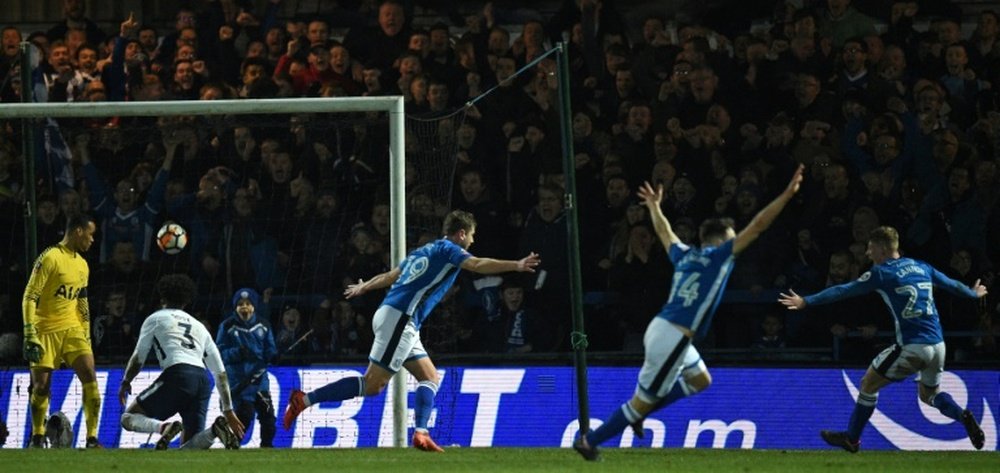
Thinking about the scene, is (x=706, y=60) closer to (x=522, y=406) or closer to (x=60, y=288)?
(x=522, y=406)

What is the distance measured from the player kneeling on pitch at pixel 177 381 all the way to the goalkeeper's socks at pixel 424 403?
1.54 meters

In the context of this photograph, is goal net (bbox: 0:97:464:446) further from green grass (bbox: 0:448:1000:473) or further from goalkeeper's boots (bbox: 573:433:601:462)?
goalkeeper's boots (bbox: 573:433:601:462)

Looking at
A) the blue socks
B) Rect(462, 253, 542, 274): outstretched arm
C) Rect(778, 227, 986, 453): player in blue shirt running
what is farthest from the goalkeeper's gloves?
Rect(778, 227, 986, 453): player in blue shirt running

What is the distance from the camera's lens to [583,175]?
1672 centimetres

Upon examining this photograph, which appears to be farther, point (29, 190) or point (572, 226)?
point (29, 190)

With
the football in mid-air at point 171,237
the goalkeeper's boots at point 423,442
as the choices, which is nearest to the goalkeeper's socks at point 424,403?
the goalkeeper's boots at point 423,442

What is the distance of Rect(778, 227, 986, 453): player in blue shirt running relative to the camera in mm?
13992

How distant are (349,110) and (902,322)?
204 inches

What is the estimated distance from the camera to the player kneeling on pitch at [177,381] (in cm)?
1395

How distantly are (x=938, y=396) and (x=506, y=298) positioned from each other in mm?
4371

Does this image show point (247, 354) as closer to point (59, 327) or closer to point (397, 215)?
point (59, 327)

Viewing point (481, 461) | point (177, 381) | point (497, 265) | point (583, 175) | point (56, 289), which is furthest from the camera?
point (583, 175)

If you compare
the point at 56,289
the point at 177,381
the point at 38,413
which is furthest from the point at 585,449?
the point at 38,413

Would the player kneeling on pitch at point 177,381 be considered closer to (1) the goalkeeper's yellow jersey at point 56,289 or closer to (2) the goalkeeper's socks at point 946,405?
(1) the goalkeeper's yellow jersey at point 56,289
